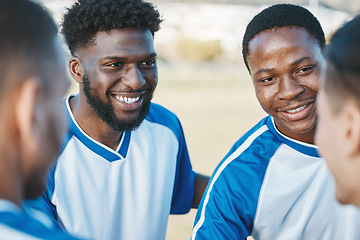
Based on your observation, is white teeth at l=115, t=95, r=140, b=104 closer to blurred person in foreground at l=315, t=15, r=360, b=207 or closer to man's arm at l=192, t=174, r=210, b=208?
man's arm at l=192, t=174, r=210, b=208

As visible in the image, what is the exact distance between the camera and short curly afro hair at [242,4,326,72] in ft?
7.88

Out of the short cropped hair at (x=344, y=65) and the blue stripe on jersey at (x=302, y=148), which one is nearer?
the short cropped hair at (x=344, y=65)

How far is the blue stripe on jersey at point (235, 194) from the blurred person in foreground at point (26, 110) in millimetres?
1130

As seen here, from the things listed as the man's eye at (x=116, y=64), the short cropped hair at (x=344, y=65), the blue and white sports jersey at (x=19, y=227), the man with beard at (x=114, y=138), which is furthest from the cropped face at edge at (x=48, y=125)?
the man's eye at (x=116, y=64)

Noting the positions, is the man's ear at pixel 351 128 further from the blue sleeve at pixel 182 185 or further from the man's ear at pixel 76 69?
the man's ear at pixel 76 69

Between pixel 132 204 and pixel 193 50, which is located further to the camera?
pixel 193 50

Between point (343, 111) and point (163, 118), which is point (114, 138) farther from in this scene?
point (343, 111)

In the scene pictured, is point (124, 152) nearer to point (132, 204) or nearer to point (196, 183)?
point (132, 204)

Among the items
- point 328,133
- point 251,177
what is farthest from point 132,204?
point 328,133

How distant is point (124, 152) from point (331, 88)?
1678mm

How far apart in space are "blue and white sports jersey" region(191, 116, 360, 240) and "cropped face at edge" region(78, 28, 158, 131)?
0.70 meters

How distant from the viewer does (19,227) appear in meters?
1.10

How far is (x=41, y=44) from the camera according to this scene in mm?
1207

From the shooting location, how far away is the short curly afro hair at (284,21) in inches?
94.6
